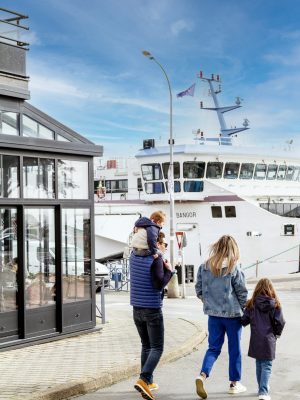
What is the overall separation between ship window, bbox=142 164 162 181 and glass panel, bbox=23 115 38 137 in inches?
944

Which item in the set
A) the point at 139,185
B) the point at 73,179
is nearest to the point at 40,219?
the point at 73,179

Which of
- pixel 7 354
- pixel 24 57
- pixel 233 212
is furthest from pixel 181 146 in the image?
pixel 7 354

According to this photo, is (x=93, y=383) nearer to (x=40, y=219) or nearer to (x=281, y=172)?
(x=40, y=219)

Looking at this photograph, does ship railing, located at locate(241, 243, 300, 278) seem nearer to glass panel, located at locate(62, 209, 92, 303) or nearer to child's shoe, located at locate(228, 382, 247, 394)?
glass panel, located at locate(62, 209, 92, 303)

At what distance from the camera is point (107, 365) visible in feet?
28.2

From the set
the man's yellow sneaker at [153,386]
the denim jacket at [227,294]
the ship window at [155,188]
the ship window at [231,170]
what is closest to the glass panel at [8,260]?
the man's yellow sneaker at [153,386]

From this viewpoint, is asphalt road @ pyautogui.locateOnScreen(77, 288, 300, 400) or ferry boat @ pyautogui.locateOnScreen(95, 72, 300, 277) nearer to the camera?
asphalt road @ pyautogui.locateOnScreen(77, 288, 300, 400)

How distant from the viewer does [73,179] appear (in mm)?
10891

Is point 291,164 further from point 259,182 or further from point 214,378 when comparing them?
point 214,378

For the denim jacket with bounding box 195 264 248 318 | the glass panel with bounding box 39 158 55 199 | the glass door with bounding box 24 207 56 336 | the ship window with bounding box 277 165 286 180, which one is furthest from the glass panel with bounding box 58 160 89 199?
the ship window with bounding box 277 165 286 180

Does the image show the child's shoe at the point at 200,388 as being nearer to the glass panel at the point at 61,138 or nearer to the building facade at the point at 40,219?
the building facade at the point at 40,219

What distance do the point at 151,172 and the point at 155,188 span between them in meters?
0.87

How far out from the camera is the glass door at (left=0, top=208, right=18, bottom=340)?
9.73m

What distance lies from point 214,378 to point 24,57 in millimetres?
6026
